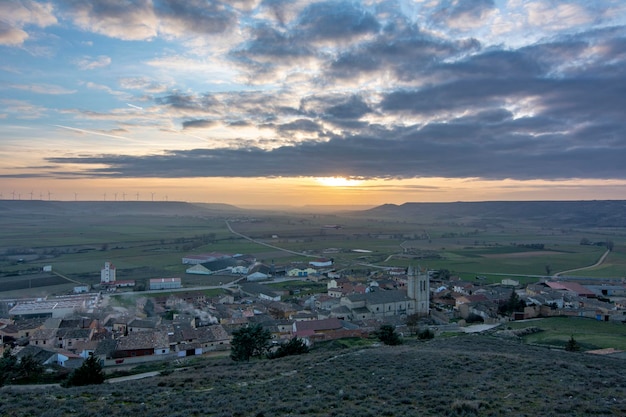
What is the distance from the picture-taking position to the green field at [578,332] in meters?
29.2

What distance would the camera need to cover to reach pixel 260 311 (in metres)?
43.9

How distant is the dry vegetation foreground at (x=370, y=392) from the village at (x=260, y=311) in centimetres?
1498

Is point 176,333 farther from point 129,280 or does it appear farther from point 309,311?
point 129,280

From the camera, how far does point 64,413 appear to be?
11.2 m

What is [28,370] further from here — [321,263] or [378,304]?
[321,263]

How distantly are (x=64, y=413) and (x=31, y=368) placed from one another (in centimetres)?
1561

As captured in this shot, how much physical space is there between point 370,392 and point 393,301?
33.0m

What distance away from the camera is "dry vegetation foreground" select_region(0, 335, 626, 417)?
11273 millimetres

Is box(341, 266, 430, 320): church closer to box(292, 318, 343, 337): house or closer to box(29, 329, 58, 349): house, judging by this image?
box(292, 318, 343, 337): house

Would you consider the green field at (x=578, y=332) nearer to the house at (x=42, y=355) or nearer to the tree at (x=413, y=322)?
the tree at (x=413, y=322)

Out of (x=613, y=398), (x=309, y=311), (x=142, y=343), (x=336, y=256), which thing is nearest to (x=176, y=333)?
(x=142, y=343)

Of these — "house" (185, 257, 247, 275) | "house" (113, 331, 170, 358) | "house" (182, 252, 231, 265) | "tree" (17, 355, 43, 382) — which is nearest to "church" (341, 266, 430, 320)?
"house" (113, 331, 170, 358)

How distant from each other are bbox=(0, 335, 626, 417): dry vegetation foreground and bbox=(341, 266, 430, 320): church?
2521 centimetres

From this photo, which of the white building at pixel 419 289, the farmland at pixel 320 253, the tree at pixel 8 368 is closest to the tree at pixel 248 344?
the tree at pixel 8 368
